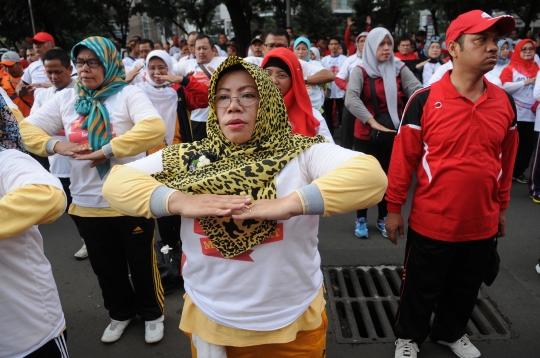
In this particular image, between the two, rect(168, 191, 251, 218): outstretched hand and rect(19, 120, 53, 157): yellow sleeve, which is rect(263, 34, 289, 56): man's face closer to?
rect(19, 120, 53, 157): yellow sleeve

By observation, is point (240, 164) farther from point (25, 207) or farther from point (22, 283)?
point (22, 283)

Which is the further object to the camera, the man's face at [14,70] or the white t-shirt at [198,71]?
the man's face at [14,70]

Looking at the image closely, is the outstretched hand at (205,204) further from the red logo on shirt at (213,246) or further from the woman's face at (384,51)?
the woman's face at (384,51)

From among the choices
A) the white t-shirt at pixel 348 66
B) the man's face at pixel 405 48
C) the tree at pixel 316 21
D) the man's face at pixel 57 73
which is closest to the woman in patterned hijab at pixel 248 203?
the man's face at pixel 57 73

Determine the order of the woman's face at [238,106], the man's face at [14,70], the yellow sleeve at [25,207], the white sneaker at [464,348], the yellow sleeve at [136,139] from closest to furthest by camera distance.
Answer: the yellow sleeve at [25,207], the woman's face at [238,106], the yellow sleeve at [136,139], the white sneaker at [464,348], the man's face at [14,70]

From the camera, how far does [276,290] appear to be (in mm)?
1721

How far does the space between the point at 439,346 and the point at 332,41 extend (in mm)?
8037

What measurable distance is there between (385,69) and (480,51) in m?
1.75

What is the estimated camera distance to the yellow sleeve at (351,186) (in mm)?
1516

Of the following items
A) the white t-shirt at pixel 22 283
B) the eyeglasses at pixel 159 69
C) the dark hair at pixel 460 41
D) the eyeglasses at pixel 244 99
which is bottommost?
the white t-shirt at pixel 22 283

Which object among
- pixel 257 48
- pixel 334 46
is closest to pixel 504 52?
pixel 257 48

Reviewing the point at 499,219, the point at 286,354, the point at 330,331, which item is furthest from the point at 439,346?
the point at 286,354

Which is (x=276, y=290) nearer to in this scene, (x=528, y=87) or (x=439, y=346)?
(x=439, y=346)

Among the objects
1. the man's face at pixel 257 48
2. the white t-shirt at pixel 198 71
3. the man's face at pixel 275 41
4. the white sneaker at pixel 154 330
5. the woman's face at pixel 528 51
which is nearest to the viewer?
the white sneaker at pixel 154 330
